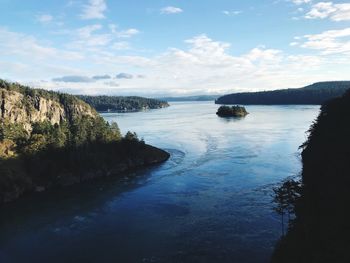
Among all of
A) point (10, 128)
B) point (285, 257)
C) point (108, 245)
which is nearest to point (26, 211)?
point (108, 245)

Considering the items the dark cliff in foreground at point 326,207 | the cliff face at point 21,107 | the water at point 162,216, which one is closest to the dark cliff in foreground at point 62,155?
the water at point 162,216

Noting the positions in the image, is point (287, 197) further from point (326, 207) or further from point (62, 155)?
point (62, 155)

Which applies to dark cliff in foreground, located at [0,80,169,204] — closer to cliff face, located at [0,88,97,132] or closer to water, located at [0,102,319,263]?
water, located at [0,102,319,263]

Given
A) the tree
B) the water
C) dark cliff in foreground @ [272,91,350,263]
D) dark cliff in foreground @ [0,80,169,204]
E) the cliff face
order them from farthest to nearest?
the cliff face, dark cliff in foreground @ [0,80,169,204], the tree, the water, dark cliff in foreground @ [272,91,350,263]

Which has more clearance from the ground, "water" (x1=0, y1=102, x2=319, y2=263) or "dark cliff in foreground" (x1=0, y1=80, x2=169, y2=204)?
"dark cliff in foreground" (x1=0, y1=80, x2=169, y2=204)

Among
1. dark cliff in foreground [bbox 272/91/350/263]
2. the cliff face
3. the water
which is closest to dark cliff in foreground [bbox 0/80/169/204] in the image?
the water

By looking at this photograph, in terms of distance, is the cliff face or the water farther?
the cliff face

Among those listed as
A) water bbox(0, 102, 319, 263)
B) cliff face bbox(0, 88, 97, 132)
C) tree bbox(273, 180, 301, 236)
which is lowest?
water bbox(0, 102, 319, 263)

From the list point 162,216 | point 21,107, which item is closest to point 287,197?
point 162,216
